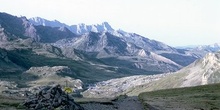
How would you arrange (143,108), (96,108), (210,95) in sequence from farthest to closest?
(210,95)
(143,108)
(96,108)

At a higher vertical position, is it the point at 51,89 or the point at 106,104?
the point at 51,89

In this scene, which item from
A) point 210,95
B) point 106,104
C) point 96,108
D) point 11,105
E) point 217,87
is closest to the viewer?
point 11,105

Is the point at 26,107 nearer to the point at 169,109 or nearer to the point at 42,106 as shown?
the point at 42,106

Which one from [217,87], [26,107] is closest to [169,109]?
[26,107]

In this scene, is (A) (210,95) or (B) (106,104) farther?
(A) (210,95)

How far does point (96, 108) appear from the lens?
91312mm

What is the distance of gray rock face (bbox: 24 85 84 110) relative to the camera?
253 ft

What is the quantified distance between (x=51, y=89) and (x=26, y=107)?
6658 millimetres

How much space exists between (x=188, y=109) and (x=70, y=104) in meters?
32.5

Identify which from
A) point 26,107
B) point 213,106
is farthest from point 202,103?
point 26,107

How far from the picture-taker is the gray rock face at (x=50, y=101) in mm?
77062

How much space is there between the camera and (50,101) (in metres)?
78.7

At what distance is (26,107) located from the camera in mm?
79875

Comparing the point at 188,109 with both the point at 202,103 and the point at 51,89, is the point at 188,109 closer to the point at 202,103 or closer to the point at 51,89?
the point at 202,103
